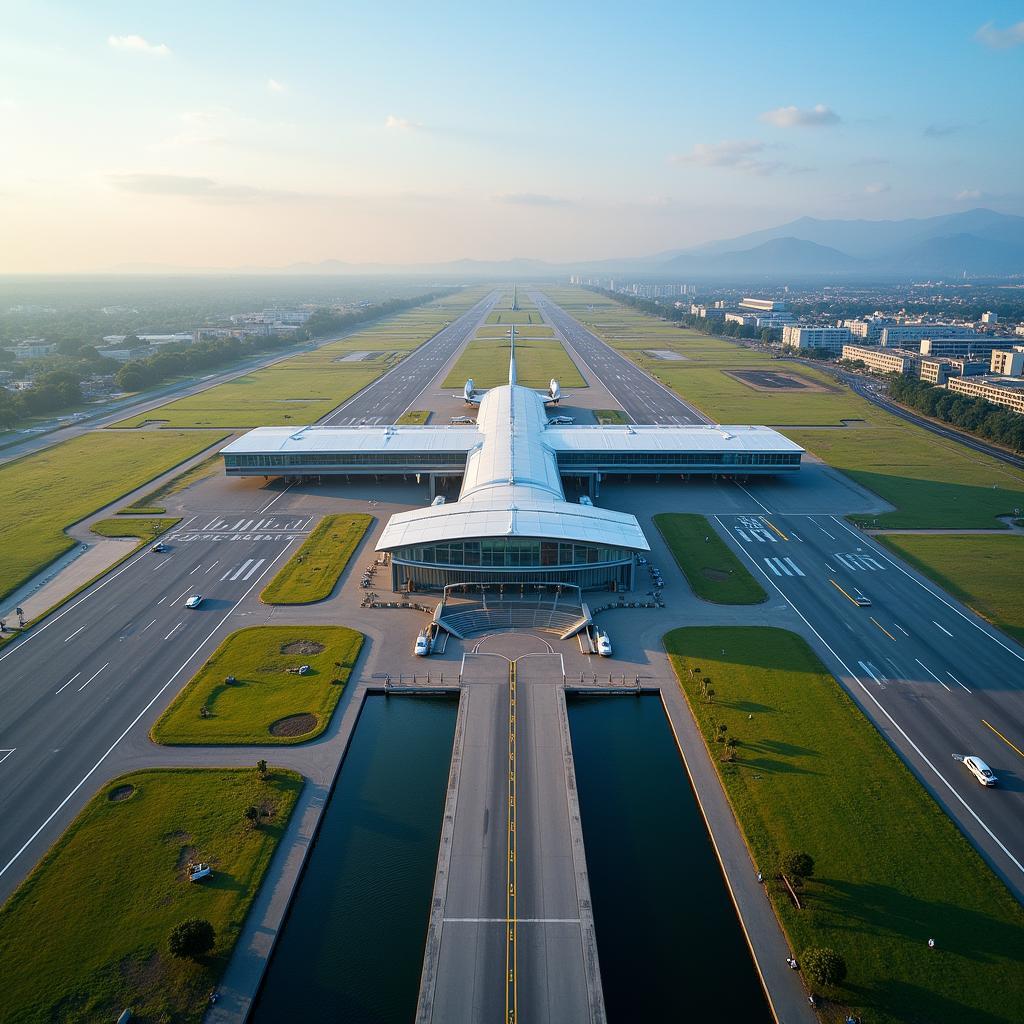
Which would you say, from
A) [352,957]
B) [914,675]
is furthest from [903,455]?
[352,957]

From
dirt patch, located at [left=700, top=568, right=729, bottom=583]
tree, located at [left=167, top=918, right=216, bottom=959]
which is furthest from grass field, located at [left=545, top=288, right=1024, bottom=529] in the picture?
tree, located at [left=167, top=918, right=216, bottom=959]

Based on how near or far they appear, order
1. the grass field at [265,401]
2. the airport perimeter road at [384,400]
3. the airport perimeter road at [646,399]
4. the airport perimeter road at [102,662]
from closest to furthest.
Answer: the airport perimeter road at [102,662] → the airport perimeter road at [384,400] → the airport perimeter road at [646,399] → the grass field at [265,401]

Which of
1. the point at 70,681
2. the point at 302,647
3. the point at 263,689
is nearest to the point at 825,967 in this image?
the point at 263,689

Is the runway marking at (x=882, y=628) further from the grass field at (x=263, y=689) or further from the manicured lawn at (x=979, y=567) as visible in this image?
the grass field at (x=263, y=689)

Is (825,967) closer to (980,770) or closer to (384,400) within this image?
(980,770)

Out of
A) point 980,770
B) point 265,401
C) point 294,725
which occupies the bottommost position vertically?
point 980,770

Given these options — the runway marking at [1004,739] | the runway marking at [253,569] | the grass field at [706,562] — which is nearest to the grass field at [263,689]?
the runway marking at [253,569]
